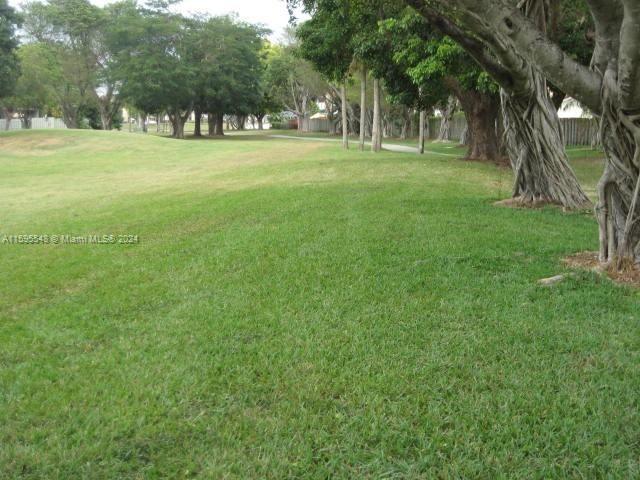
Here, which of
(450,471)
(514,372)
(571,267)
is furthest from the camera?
(571,267)

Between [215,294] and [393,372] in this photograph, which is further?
[215,294]

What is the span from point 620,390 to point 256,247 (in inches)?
193

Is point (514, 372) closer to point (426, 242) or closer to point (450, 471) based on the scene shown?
point (450, 471)

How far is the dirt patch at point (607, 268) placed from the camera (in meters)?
6.00

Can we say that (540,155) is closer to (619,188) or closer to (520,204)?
(520,204)

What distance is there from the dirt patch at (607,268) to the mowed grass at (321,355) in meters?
0.23

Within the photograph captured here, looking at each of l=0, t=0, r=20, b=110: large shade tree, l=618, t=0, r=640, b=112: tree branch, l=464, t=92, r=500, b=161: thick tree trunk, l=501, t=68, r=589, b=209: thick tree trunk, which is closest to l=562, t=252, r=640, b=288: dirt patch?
l=618, t=0, r=640, b=112: tree branch

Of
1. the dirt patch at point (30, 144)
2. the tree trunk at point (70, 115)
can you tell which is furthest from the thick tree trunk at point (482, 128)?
the tree trunk at point (70, 115)

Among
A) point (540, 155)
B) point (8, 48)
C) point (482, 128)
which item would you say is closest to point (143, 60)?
point (8, 48)

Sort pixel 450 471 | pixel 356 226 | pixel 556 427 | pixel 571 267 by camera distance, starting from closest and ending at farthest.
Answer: pixel 450 471, pixel 556 427, pixel 571 267, pixel 356 226

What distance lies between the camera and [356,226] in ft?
29.1

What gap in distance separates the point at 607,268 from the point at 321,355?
3.65 meters

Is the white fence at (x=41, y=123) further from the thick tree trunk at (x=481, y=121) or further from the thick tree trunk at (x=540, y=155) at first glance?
the thick tree trunk at (x=540, y=155)

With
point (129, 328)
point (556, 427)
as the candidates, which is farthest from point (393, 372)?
point (129, 328)
